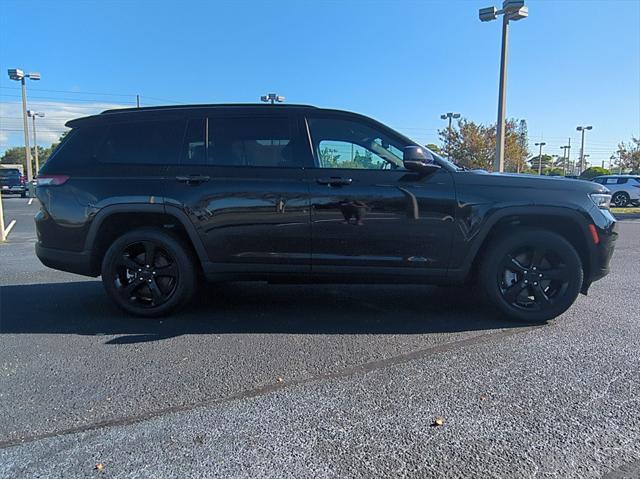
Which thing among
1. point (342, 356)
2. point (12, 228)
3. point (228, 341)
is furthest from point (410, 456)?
point (12, 228)

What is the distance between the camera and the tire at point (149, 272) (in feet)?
14.6

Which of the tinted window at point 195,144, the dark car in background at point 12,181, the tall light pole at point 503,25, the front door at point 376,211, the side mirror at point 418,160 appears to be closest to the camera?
the side mirror at point 418,160

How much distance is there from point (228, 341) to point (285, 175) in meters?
1.58

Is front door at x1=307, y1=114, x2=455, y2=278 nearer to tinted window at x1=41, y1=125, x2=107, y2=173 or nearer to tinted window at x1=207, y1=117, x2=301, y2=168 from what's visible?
tinted window at x1=207, y1=117, x2=301, y2=168

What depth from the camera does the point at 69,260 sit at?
4.51 meters

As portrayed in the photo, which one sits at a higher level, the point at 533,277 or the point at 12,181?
the point at 12,181

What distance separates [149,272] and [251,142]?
163cm

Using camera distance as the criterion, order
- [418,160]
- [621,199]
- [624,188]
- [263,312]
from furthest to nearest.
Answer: [621,199] < [624,188] < [263,312] < [418,160]

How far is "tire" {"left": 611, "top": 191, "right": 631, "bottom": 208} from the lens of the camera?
24397 millimetres

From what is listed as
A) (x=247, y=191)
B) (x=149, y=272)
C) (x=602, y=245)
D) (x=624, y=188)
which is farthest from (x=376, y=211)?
(x=624, y=188)

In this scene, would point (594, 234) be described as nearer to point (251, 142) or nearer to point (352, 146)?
point (352, 146)

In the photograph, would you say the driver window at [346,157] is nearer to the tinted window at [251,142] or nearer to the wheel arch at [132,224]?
the tinted window at [251,142]

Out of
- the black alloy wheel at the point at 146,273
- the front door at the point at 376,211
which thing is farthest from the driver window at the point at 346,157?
the black alloy wheel at the point at 146,273

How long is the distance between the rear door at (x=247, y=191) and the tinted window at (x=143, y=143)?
131 millimetres
